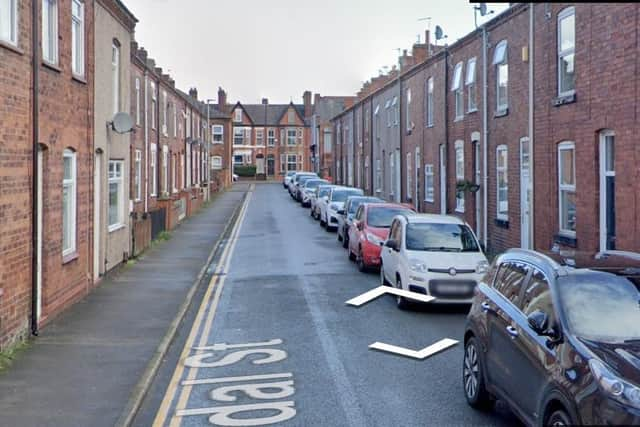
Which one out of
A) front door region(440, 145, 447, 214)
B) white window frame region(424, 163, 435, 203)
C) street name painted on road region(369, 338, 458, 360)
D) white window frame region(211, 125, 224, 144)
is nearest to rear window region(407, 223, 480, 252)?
street name painted on road region(369, 338, 458, 360)

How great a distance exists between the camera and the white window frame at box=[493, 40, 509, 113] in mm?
19891

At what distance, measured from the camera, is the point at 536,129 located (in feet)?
57.3

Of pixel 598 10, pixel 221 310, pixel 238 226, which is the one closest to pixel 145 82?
pixel 238 226

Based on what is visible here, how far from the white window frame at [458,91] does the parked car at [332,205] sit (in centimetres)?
636

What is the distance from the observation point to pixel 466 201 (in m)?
24.0

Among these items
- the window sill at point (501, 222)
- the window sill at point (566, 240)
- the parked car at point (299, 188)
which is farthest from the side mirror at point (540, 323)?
the parked car at point (299, 188)

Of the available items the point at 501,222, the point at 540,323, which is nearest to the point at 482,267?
the point at 540,323

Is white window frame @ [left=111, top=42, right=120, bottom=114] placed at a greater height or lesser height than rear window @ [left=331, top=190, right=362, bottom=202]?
greater

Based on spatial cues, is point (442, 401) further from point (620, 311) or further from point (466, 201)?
point (466, 201)

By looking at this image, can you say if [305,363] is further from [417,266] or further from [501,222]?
[501,222]

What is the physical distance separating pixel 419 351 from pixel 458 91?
16.0m

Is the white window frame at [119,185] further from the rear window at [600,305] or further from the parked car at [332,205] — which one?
the rear window at [600,305]

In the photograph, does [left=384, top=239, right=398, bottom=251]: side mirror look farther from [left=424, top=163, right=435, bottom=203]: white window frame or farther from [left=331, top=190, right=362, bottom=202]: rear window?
[left=331, top=190, right=362, bottom=202]: rear window

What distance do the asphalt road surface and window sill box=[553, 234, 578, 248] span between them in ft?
11.3
